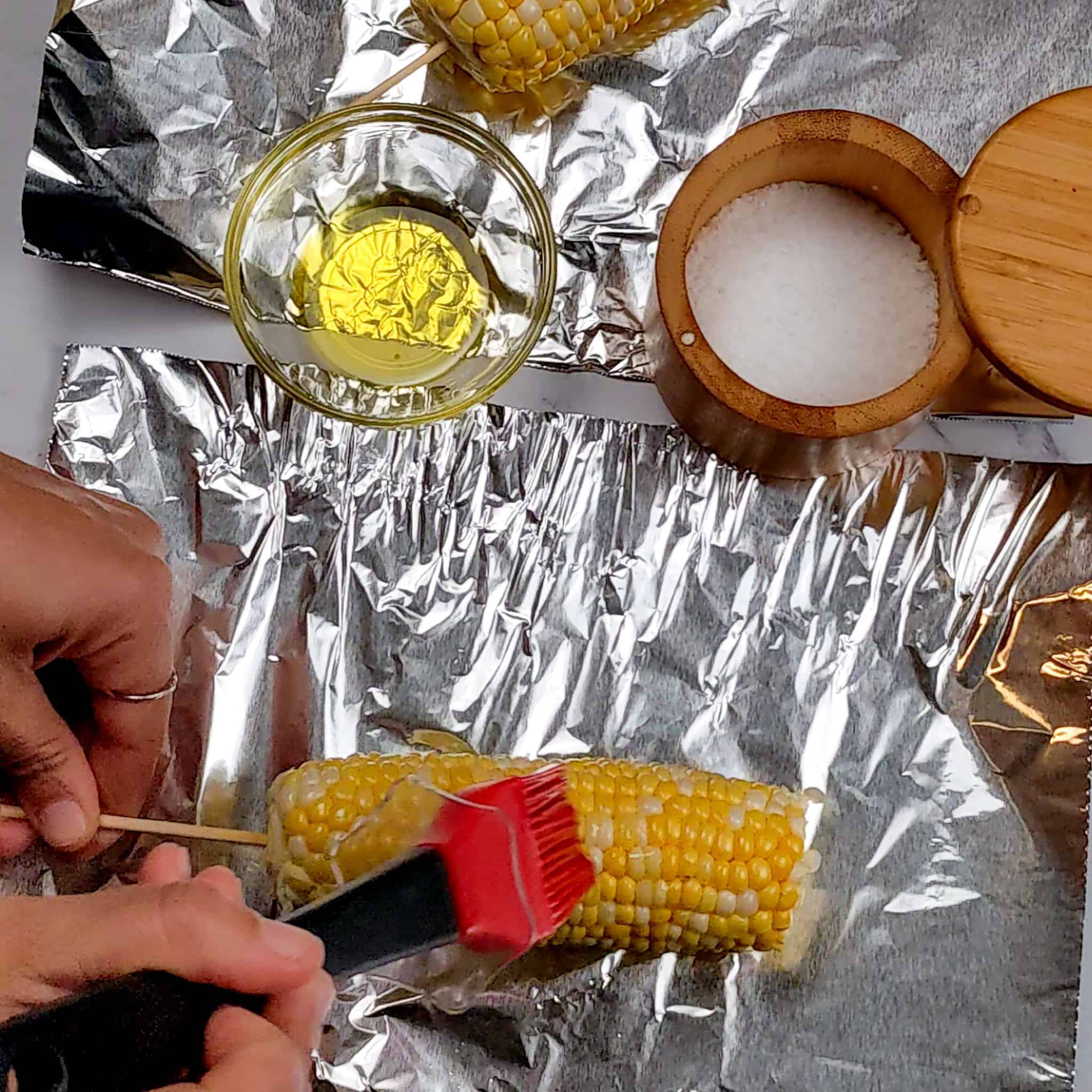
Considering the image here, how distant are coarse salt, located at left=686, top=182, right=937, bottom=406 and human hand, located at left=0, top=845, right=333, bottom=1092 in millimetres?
509

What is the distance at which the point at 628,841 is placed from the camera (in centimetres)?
79

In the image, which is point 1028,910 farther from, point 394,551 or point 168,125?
point 168,125

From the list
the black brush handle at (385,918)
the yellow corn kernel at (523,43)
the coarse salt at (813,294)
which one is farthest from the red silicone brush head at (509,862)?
the yellow corn kernel at (523,43)

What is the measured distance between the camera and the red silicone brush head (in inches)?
27.1

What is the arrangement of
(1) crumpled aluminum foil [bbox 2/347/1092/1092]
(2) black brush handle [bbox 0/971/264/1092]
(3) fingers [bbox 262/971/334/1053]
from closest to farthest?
1. (2) black brush handle [bbox 0/971/264/1092]
2. (3) fingers [bbox 262/971/334/1053]
3. (1) crumpled aluminum foil [bbox 2/347/1092/1092]

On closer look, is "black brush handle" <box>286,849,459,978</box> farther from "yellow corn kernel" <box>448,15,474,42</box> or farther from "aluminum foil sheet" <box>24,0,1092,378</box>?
"yellow corn kernel" <box>448,15,474,42</box>

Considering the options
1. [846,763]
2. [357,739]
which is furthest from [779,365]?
[357,739]

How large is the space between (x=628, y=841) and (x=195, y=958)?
30cm

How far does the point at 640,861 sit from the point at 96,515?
44 centimetres

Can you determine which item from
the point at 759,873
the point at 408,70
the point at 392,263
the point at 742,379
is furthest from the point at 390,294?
the point at 759,873

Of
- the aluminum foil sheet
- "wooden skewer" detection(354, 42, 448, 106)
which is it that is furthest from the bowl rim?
"wooden skewer" detection(354, 42, 448, 106)

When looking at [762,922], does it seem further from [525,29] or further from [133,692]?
[525,29]

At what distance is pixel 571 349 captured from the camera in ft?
3.07

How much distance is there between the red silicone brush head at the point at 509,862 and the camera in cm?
69
